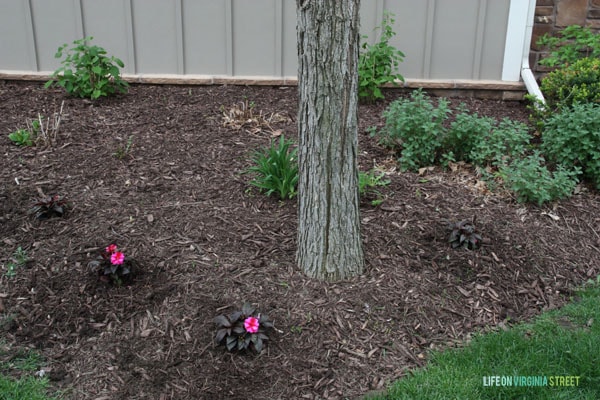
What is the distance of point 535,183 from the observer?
14.0 feet

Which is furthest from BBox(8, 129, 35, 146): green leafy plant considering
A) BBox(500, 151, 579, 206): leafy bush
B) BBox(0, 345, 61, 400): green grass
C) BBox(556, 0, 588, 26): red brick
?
BBox(556, 0, 588, 26): red brick

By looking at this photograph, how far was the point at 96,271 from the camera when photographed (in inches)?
134

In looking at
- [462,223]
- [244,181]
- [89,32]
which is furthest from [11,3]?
[462,223]

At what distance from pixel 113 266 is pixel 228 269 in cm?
59

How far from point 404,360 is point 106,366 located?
1.39 metres

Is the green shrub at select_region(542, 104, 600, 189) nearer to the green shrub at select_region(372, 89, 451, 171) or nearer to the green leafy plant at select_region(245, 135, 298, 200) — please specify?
the green shrub at select_region(372, 89, 451, 171)

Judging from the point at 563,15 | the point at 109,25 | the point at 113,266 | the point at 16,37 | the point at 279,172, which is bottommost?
the point at 113,266

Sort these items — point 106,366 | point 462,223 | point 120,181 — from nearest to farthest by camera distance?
point 106,366 < point 462,223 < point 120,181

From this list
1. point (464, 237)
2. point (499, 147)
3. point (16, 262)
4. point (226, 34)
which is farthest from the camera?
point (226, 34)

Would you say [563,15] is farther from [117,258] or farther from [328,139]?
[117,258]

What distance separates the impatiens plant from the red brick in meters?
4.53

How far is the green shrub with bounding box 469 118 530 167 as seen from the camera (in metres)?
4.58

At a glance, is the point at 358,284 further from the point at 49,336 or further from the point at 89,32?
the point at 89,32

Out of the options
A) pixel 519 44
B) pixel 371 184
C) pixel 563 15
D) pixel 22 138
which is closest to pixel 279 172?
pixel 371 184
